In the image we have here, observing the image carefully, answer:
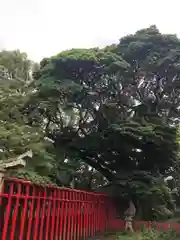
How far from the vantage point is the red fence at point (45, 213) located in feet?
21.4

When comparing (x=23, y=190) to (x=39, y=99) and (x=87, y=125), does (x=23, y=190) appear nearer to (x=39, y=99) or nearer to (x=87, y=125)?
(x=39, y=99)

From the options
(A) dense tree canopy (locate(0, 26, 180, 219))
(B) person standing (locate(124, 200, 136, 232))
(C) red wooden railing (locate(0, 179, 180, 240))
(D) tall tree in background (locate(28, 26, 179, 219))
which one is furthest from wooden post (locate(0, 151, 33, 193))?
(B) person standing (locate(124, 200, 136, 232))

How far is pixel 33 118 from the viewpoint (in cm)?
1452

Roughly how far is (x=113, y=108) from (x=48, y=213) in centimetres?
899

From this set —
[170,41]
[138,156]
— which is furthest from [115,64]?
[138,156]

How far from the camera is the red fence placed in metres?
6.51

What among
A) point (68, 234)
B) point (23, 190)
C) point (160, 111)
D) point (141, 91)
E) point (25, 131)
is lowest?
point (68, 234)

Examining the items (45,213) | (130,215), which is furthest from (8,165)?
(130,215)

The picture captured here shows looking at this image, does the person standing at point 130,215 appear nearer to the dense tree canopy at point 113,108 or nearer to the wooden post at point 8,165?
the dense tree canopy at point 113,108

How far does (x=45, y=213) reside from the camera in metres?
8.00

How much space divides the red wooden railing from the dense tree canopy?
2075 mm

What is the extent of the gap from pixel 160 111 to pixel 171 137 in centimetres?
307

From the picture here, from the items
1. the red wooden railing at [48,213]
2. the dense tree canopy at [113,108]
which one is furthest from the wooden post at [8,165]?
the dense tree canopy at [113,108]

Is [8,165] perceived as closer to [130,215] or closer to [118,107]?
[130,215]
